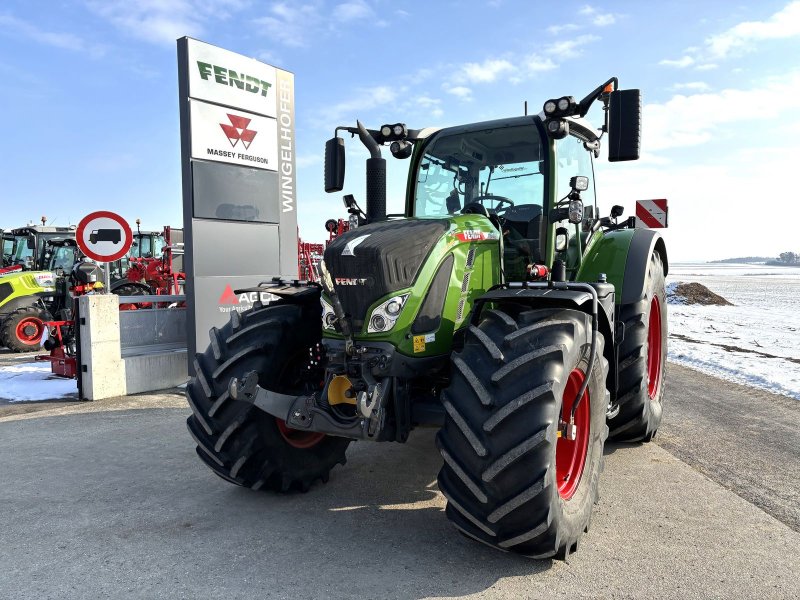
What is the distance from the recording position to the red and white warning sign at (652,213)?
28.9ft

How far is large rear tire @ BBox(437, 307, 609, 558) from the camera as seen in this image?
2744 mm

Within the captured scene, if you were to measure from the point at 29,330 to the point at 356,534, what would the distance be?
10.6 m

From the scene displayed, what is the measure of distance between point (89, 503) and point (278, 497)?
117 centimetres

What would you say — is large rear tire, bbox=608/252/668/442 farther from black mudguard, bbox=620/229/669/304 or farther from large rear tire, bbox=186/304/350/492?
large rear tire, bbox=186/304/350/492

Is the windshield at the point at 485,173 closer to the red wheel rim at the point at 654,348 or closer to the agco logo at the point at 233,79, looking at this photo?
the red wheel rim at the point at 654,348

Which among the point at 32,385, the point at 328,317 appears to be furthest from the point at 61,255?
the point at 328,317

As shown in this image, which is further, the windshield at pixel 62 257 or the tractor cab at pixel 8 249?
the tractor cab at pixel 8 249

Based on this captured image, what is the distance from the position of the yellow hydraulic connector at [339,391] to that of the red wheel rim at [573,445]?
3.84 feet

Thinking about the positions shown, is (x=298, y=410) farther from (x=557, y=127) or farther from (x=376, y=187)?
(x=557, y=127)

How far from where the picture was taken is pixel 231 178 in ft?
26.0

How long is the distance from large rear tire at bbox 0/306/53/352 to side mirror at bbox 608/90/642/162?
35.4 feet

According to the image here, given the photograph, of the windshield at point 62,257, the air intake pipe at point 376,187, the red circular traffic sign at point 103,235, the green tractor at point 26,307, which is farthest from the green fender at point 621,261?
the windshield at point 62,257

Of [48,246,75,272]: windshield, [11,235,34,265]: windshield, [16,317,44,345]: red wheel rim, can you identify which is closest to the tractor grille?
[16,317,44,345]: red wheel rim

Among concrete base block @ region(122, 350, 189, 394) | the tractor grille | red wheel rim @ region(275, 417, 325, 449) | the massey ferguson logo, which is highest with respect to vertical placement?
the massey ferguson logo
